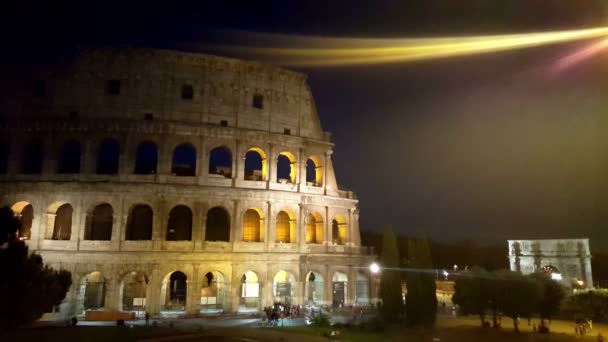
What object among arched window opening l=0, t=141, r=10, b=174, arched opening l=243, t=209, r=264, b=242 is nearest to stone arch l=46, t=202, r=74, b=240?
arched window opening l=0, t=141, r=10, b=174

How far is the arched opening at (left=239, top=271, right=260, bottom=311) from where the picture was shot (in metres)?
31.7

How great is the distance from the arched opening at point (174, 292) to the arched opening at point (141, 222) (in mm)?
3146

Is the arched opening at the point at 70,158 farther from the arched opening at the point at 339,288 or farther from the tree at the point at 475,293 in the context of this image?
the tree at the point at 475,293

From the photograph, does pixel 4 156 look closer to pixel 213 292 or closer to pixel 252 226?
pixel 213 292

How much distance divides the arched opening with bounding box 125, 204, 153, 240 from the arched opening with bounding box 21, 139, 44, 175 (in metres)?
6.85

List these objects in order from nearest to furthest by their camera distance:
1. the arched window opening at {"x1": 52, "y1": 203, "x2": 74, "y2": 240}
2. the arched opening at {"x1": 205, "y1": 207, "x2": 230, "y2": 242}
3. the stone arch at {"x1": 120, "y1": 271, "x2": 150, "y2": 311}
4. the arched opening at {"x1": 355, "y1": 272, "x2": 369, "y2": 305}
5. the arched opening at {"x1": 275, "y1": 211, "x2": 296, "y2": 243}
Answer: the stone arch at {"x1": 120, "y1": 271, "x2": 150, "y2": 311} < the arched window opening at {"x1": 52, "y1": 203, "x2": 74, "y2": 240} < the arched opening at {"x1": 205, "y1": 207, "x2": 230, "y2": 242} < the arched opening at {"x1": 275, "y1": 211, "x2": 296, "y2": 243} < the arched opening at {"x1": 355, "y1": 272, "x2": 369, "y2": 305}

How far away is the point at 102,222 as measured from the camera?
2977cm

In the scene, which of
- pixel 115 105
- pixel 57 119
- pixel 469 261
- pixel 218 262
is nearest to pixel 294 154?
pixel 218 262

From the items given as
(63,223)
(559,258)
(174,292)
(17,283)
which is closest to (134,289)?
(174,292)

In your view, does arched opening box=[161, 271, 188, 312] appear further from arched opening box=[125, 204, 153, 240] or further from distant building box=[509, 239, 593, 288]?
distant building box=[509, 239, 593, 288]

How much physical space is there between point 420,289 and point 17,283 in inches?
732

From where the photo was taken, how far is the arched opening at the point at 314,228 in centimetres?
3444

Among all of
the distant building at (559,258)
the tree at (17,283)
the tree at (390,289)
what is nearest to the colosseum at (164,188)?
the tree at (390,289)

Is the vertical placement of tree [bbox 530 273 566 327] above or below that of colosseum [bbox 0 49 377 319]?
below
